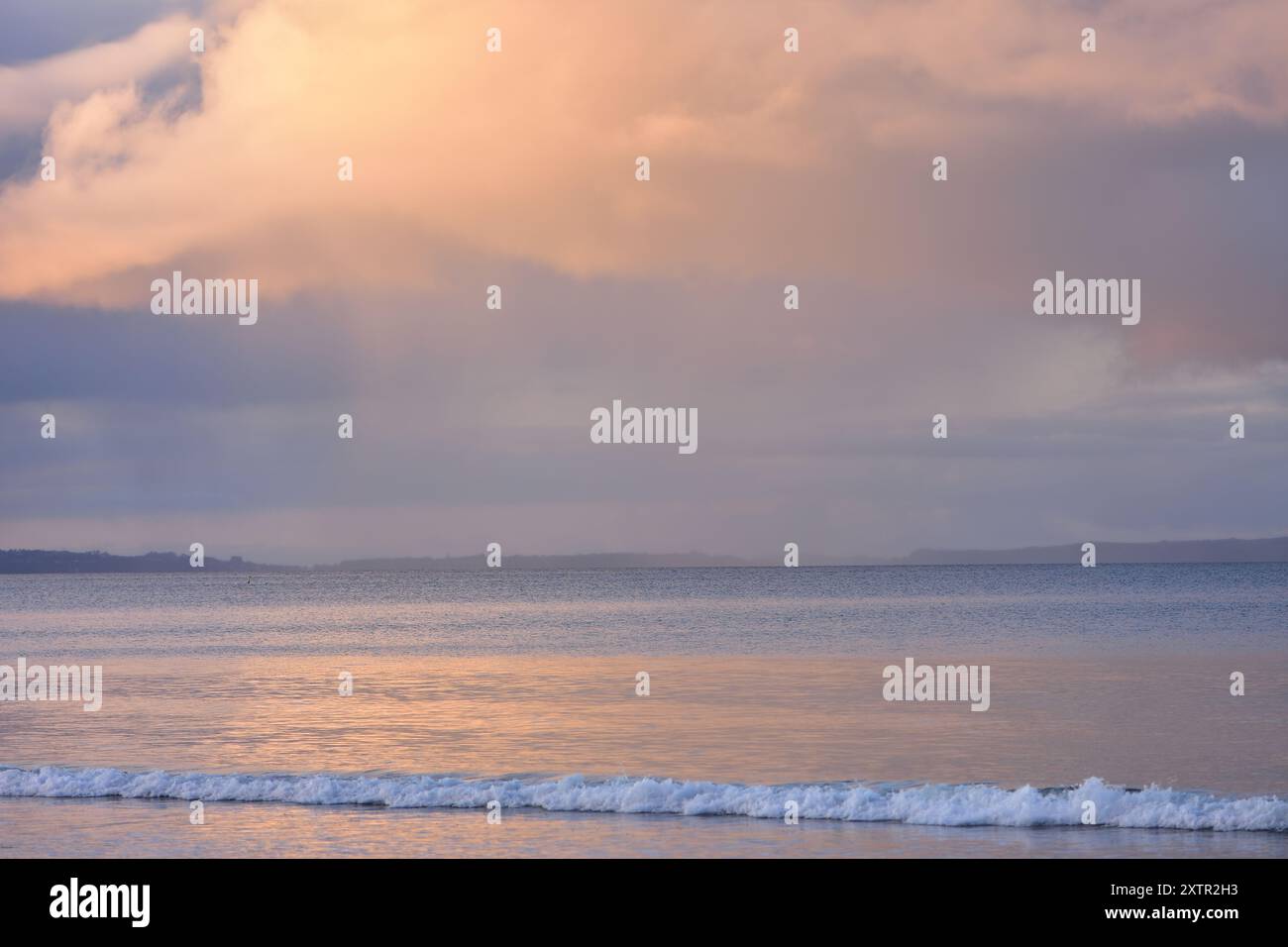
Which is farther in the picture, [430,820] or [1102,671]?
[1102,671]

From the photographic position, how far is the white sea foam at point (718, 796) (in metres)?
19.7

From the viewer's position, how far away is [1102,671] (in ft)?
139

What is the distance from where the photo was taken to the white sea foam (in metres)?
19.7

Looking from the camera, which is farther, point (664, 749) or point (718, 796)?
point (664, 749)

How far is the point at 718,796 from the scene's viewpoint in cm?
2139

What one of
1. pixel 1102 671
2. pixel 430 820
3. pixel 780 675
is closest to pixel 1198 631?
pixel 1102 671

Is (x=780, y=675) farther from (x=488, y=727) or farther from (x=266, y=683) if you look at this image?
(x=266, y=683)

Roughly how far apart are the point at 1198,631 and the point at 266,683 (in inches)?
1708
